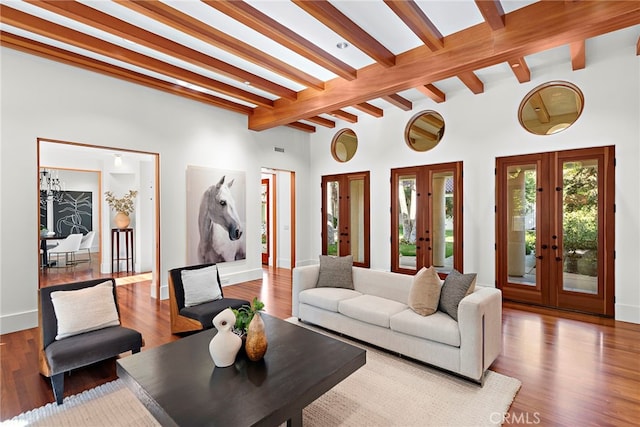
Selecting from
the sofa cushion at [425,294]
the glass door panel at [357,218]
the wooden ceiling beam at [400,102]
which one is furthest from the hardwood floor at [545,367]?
the wooden ceiling beam at [400,102]

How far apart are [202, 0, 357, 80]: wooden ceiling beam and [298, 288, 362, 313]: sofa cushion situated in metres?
2.83

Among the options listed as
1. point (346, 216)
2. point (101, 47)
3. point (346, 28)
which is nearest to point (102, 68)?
point (101, 47)

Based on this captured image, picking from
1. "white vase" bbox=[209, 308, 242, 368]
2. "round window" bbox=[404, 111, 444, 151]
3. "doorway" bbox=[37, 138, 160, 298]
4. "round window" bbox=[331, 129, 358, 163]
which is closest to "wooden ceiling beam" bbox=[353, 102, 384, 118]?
"round window" bbox=[404, 111, 444, 151]

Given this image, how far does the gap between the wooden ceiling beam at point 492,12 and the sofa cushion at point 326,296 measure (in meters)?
3.15

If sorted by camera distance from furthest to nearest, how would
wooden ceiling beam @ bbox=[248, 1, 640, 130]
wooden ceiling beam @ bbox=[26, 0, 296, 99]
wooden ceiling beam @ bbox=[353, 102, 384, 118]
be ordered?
1. wooden ceiling beam @ bbox=[353, 102, 384, 118]
2. wooden ceiling beam @ bbox=[26, 0, 296, 99]
3. wooden ceiling beam @ bbox=[248, 1, 640, 130]

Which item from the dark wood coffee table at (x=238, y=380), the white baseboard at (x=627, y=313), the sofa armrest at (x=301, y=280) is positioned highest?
the sofa armrest at (x=301, y=280)

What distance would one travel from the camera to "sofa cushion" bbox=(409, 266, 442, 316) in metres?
2.96

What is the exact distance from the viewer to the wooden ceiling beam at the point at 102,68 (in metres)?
3.62

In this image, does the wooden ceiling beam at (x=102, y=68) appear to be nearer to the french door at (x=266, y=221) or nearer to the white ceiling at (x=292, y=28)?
the white ceiling at (x=292, y=28)

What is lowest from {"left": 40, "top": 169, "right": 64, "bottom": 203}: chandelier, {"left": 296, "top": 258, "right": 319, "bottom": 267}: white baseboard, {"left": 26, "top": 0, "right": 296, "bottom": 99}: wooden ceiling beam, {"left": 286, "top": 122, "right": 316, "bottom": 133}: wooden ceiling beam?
{"left": 296, "top": 258, "right": 319, "bottom": 267}: white baseboard

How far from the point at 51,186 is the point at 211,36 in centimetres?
738

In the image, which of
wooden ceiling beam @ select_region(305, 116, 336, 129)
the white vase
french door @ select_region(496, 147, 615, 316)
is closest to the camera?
the white vase

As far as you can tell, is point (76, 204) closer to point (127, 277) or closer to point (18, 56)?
point (127, 277)

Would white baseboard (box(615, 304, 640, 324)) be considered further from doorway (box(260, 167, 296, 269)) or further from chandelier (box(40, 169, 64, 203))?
chandelier (box(40, 169, 64, 203))
